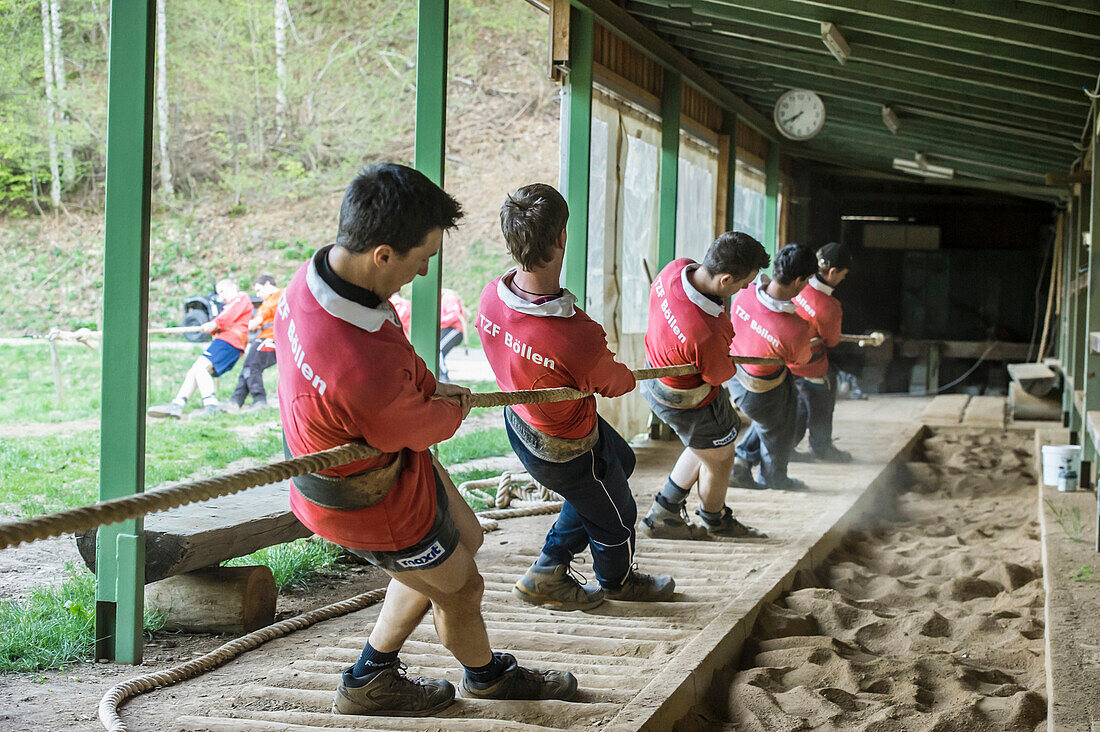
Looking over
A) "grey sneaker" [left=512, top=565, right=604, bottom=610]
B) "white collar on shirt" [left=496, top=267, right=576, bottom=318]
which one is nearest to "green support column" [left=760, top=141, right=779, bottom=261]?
"grey sneaker" [left=512, top=565, right=604, bottom=610]

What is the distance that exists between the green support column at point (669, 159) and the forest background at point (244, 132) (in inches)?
528

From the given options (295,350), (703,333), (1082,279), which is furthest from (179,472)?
(1082,279)

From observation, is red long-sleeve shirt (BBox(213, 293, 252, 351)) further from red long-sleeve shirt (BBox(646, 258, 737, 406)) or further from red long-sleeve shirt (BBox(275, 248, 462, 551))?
red long-sleeve shirt (BBox(275, 248, 462, 551))

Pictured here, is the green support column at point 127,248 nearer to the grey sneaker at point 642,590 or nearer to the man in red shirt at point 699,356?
the grey sneaker at point 642,590

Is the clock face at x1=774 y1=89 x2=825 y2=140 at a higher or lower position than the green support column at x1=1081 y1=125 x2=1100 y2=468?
higher

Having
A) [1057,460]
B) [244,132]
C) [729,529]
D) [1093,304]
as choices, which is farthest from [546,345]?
[244,132]

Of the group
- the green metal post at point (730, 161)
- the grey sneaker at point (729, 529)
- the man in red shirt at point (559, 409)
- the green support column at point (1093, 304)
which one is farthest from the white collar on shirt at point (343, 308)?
the green metal post at point (730, 161)

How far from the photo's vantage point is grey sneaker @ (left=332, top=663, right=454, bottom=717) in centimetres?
253

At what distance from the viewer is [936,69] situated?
267 inches

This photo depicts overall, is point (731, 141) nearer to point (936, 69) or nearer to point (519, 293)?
point (936, 69)

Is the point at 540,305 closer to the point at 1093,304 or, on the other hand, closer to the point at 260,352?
the point at 1093,304

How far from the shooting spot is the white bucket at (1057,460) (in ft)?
19.5

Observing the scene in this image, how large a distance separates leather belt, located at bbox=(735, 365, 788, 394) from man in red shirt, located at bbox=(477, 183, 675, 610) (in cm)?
226

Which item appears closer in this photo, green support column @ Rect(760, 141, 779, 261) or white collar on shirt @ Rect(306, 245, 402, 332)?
white collar on shirt @ Rect(306, 245, 402, 332)
